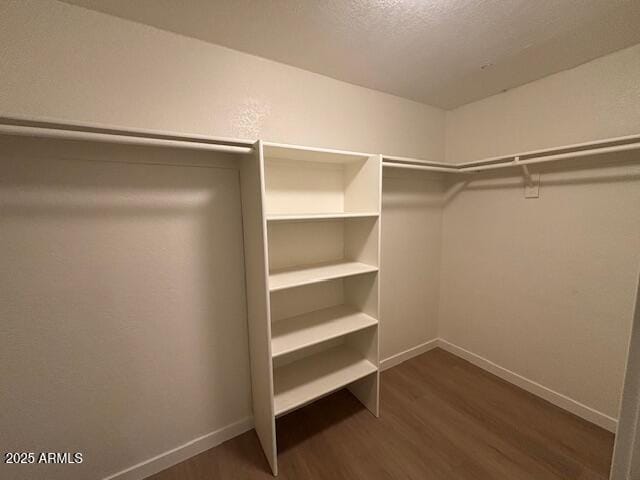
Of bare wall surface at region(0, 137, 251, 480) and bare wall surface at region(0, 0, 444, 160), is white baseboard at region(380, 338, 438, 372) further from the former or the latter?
bare wall surface at region(0, 0, 444, 160)

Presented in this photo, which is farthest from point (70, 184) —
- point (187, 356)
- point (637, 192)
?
point (637, 192)

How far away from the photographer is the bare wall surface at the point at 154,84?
1021mm

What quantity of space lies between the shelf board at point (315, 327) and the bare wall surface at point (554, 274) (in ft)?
4.03

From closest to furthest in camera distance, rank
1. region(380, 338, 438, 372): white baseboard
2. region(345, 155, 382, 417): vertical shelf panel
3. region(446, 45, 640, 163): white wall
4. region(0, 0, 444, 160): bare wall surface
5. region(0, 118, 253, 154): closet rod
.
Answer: region(0, 118, 253, 154): closet rod, region(0, 0, 444, 160): bare wall surface, region(446, 45, 640, 163): white wall, region(345, 155, 382, 417): vertical shelf panel, region(380, 338, 438, 372): white baseboard

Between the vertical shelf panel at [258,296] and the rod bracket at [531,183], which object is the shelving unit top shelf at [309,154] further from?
the rod bracket at [531,183]

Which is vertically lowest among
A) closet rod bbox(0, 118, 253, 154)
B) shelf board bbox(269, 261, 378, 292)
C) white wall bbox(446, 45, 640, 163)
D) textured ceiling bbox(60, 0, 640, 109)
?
shelf board bbox(269, 261, 378, 292)

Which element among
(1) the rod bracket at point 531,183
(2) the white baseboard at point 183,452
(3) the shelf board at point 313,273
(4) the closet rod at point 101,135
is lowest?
(2) the white baseboard at point 183,452

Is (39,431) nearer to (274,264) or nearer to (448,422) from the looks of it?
(274,264)

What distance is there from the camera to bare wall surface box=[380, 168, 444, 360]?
2.12m

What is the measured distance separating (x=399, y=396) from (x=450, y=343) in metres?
0.89

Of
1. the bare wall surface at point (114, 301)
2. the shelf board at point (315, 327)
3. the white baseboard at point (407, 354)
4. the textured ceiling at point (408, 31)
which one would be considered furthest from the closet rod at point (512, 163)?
the white baseboard at point (407, 354)

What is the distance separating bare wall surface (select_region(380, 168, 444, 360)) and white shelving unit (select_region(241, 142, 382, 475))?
0.43 meters

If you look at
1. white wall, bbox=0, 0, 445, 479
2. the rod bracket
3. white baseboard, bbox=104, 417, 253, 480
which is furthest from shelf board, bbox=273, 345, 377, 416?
the rod bracket

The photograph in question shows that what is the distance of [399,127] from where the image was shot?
2076 mm
